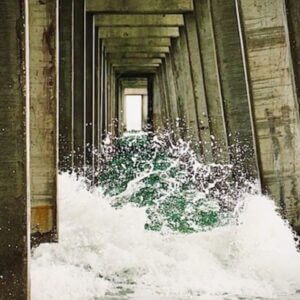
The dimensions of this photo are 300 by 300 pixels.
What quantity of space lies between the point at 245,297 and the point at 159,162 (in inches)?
482

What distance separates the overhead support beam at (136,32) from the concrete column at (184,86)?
361mm

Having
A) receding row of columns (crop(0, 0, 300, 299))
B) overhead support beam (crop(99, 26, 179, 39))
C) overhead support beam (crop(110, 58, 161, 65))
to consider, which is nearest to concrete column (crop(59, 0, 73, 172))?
receding row of columns (crop(0, 0, 300, 299))

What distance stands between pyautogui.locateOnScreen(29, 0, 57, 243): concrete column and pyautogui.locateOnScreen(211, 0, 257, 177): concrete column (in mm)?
1883

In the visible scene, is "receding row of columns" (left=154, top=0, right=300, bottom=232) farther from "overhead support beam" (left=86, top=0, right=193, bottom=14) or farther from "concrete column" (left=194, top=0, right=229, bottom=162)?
"overhead support beam" (left=86, top=0, right=193, bottom=14)

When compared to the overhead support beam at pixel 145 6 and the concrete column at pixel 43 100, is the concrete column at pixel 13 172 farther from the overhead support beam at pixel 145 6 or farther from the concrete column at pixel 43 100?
the overhead support beam at pixel 145 6

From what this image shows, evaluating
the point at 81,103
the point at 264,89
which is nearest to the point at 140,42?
the point at 81,103

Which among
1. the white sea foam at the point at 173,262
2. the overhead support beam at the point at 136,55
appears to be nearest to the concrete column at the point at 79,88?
the white sea foam at the point at 173,262

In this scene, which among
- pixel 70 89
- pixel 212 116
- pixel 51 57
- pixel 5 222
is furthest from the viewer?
pixel 212 116

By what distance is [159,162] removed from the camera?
15.9 meters

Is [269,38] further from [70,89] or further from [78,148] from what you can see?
[78,148]

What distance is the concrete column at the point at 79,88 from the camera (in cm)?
820

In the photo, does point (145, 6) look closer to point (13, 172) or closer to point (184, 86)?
point (184, 86)

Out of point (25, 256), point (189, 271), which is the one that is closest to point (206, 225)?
point (189, 271)

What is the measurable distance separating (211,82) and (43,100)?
445cm
